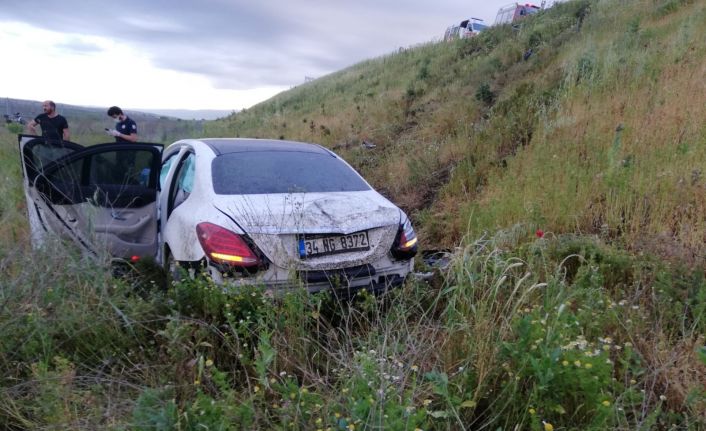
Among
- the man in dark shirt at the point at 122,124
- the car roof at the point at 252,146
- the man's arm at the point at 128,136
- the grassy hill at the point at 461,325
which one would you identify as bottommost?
the grassy hill at the point at 461,325

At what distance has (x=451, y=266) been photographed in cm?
350

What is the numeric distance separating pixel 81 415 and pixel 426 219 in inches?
163

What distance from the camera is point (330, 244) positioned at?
315 cm

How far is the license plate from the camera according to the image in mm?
3074

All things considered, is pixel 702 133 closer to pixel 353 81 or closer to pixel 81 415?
pixel 81 415

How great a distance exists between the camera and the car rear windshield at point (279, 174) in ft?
11.8

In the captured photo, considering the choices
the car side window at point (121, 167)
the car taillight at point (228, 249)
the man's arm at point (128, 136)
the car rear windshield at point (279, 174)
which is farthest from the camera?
the man's arm at point (128, 136)

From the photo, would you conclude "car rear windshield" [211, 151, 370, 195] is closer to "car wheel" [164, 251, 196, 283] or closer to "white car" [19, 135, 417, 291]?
"white car" [19, 135, 417, 291]

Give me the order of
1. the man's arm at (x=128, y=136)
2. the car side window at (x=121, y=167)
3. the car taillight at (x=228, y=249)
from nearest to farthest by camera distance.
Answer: the car taillight at (x=228, y=249) < the car side window at (x=121, y=167) < the man's arm at (x=128, y=136)

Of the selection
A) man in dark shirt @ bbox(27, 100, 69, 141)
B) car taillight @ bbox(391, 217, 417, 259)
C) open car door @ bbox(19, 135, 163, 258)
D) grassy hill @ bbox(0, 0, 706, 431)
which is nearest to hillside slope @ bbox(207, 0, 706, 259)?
grassy hill @ bbox(0, 0, 706, 431)

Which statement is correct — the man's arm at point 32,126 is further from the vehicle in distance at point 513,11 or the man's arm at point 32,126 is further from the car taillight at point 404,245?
the vehicle in distance at point 513,11

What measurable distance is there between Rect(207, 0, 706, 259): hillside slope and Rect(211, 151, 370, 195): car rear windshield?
136cm

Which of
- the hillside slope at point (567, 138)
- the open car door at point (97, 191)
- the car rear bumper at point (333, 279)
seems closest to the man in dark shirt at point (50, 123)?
the open car door at point (97, 191)

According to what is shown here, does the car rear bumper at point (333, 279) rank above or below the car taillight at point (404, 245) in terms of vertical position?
below
